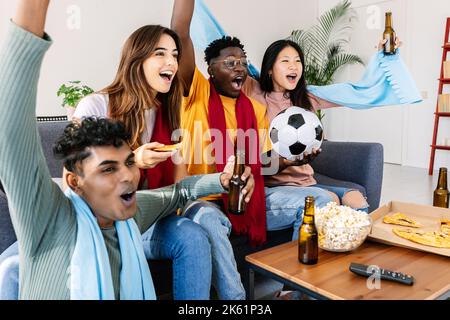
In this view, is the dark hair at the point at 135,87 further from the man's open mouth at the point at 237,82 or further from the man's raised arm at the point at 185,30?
the man's open mouth at the point at 237,82

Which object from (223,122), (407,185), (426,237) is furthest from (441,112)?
(426,237)

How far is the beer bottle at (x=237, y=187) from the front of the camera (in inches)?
52.8

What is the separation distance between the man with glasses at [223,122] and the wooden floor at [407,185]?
196cm

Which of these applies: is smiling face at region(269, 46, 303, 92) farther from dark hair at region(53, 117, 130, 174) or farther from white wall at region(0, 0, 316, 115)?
white wall at region(0, 0, 316, 115)

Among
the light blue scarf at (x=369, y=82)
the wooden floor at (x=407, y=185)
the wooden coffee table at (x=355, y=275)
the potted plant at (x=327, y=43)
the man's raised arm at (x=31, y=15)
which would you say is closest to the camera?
the man's raised arm at (x=31, y=15)

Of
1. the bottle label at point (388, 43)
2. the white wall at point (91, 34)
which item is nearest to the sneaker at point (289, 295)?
the bottle label at point (388, 43)

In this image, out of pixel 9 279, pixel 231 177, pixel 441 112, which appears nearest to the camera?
pixel 9 279

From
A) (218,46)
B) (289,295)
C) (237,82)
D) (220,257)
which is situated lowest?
(289,295)

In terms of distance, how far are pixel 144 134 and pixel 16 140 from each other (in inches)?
30.0

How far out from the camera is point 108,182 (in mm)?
866

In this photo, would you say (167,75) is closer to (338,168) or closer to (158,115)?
(158,115)

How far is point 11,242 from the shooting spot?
3.91 feet

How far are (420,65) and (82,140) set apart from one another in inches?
207
